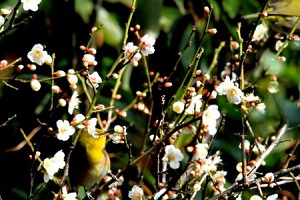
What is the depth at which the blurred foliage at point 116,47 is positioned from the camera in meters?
2.15

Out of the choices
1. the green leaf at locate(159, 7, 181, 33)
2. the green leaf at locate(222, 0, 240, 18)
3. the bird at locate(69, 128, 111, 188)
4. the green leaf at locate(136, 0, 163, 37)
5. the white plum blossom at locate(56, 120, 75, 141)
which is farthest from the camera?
the green leaf at locate(159, 7, 181, 33)

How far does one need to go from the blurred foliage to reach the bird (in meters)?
0.54

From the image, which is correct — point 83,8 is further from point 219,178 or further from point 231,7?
point 219,178

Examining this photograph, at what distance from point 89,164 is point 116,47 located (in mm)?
792

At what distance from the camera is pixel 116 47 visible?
2260 mm

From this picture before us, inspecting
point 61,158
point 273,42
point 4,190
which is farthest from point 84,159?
point 273,42

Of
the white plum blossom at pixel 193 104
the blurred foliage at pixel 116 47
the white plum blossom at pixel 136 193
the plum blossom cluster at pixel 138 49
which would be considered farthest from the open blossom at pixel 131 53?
the blurred foliage at pixel 116 47

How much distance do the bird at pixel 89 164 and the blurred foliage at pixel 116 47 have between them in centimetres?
54

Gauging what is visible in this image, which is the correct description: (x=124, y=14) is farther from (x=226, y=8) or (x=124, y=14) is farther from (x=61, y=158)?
(x=61, y=158)

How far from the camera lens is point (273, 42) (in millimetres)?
2158

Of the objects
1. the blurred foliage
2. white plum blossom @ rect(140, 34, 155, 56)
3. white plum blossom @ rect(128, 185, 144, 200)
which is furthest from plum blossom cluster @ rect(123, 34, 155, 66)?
the blurred foliage

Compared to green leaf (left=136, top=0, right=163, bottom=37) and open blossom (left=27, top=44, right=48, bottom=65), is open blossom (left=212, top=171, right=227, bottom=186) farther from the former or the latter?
green leaf (left=136, top=0, right=163, bottom=37)

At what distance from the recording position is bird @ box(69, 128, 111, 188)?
59.9 inches

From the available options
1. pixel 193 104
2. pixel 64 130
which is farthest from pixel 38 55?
pixel 193 104
